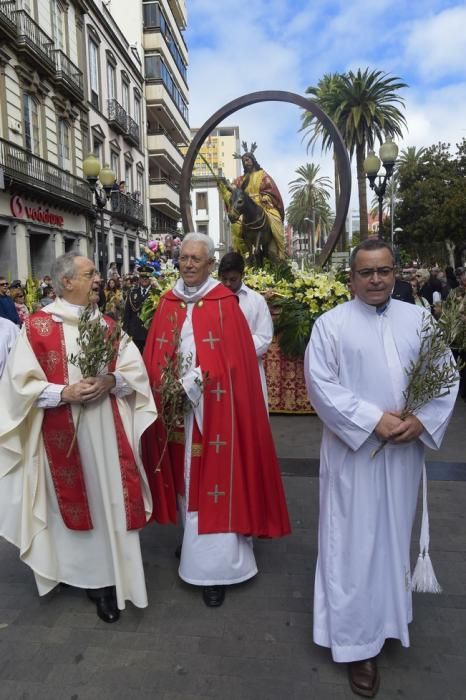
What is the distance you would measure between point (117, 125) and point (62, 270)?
26.1 meters

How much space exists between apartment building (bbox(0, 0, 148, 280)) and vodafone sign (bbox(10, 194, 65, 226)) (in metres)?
0.03

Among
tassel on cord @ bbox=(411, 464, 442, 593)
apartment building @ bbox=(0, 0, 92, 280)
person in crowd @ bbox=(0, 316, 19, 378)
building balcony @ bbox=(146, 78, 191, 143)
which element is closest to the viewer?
tassel on cord @ bbox=(411, 464, 442, 593)

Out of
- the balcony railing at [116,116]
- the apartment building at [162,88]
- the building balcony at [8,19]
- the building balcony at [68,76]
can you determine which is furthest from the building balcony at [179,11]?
the building balcony at [8,19]

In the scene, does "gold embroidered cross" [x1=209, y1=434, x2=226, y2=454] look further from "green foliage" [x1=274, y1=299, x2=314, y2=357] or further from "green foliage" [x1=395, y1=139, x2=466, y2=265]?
"green foliage" [x1=395, y1=139, x2=466, y2=265]

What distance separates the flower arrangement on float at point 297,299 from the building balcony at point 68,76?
16790 mm

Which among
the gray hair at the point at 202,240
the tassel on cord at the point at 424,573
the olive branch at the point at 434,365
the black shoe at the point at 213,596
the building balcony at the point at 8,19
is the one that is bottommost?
the black shoe at the point at 213,596

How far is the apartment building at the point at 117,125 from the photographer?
23766 millimetres

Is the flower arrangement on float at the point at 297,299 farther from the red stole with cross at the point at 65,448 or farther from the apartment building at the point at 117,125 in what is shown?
the apartment building at the point at 117,125

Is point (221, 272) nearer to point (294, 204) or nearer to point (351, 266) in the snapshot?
point (351, 266)

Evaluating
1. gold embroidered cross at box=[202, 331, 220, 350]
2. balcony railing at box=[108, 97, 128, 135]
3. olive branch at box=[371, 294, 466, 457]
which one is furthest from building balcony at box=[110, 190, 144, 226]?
olive branch at box=[371, 294, 466, 457]

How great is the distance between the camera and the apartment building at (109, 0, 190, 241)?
30422 millimetres

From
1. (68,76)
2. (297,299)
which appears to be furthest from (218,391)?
(68,76)

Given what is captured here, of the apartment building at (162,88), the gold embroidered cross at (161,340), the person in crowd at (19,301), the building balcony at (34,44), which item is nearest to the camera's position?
the gold embroidered cross at (161,340)

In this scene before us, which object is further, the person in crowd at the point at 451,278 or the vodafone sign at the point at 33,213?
the vodafone sign at the point at 33,213
